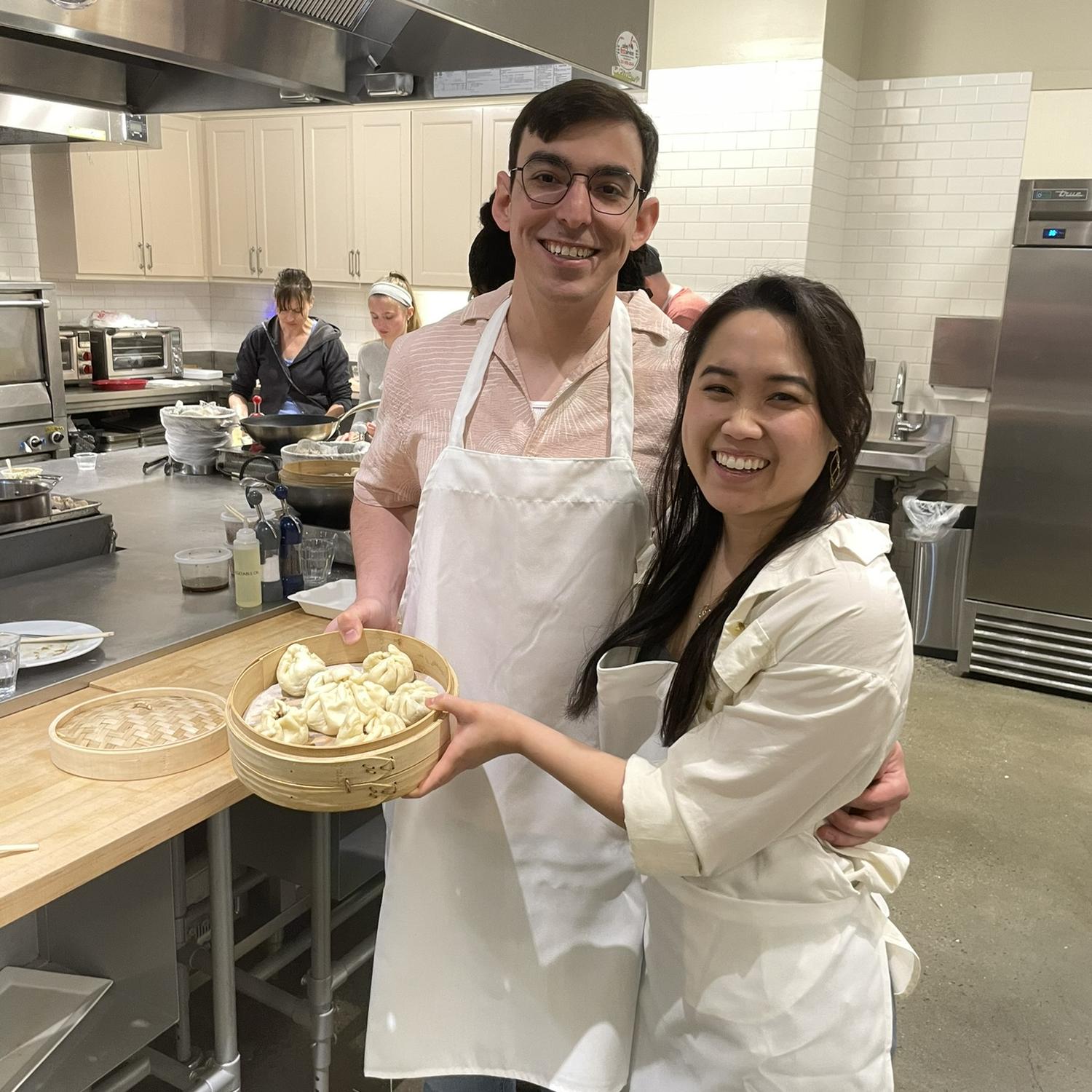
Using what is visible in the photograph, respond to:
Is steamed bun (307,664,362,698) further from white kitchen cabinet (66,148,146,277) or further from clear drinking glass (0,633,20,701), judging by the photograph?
white kitchen cabinet (66,148,146,277)

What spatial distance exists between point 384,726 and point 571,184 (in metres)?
0.81

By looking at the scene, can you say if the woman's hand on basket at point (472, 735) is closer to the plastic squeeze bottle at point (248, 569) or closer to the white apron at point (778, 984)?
the white apron at point (778, 984)

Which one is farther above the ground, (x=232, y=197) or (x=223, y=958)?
(x=232, y=197)

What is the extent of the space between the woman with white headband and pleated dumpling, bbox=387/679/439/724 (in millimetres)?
4234

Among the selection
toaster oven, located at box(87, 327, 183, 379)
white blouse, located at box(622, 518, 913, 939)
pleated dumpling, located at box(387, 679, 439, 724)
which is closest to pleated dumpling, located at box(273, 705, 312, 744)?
pleated dumpling, located at box(387, 679, 439, 724)

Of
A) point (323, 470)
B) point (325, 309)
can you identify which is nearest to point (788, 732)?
point (323, 470)

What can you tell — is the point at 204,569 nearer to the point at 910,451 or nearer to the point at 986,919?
the point at 986,919

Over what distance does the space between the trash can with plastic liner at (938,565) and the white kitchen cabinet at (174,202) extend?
5.13 meters

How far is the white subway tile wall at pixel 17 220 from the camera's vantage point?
20.7 feet

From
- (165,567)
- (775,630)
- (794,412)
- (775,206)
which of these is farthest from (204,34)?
(775,206)

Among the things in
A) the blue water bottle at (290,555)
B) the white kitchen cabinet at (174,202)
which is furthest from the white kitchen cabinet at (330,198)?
the blue water bottle at (290,555)

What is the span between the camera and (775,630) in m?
1.19

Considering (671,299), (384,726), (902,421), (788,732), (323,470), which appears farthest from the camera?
(902,421)

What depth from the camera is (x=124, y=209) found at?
21.8 ft
